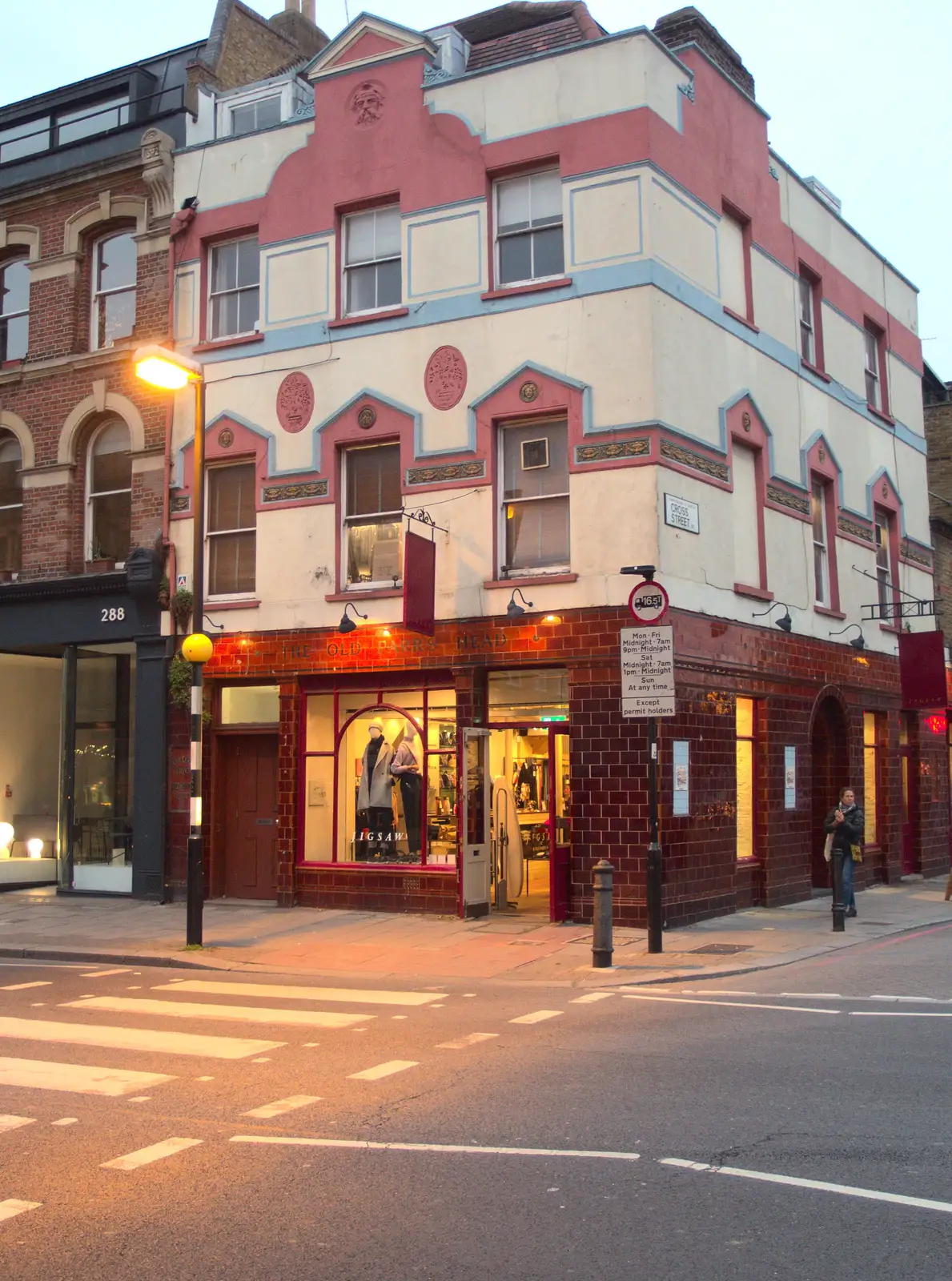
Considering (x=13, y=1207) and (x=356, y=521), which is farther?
(x=356, y=521)

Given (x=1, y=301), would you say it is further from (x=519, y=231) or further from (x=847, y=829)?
(x=847, y=829)

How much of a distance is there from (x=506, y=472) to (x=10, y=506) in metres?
9.28

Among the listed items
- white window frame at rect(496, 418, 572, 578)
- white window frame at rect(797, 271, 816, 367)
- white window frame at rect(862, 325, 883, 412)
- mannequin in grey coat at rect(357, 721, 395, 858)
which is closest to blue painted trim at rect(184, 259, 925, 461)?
white window frame at rect(797, 271, 816, 367)

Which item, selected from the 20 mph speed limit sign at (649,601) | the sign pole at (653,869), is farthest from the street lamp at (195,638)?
the sign pole at (653,869)

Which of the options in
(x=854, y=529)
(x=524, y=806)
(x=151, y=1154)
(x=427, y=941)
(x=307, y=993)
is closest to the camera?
(x=151, y=1154)

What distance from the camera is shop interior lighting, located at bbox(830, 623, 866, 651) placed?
21.3 metres

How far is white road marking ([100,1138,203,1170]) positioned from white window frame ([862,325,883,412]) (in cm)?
2012

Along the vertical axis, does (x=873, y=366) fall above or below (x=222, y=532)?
above

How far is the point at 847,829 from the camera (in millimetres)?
16750

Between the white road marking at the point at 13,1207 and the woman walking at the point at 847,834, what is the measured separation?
12295mm

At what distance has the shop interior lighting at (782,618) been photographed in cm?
1859

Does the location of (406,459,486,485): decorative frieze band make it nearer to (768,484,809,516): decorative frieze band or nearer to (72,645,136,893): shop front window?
(768,484,809,516): decorative frieze band

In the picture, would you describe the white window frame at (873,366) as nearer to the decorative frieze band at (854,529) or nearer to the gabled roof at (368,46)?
the decorative frieze band at (854,529)

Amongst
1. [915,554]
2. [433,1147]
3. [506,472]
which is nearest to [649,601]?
[506,472]
